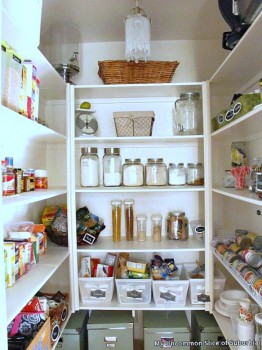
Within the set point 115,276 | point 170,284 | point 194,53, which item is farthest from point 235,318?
point 194,53

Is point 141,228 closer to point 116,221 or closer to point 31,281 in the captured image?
point 116,221

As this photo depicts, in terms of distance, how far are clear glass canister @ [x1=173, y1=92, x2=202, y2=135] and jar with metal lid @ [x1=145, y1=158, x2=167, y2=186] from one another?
26cm

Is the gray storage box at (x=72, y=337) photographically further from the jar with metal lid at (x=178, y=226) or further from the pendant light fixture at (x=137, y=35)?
the pendant light fixture at (x=137, y=35)

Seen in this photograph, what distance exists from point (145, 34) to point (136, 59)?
0.15 m

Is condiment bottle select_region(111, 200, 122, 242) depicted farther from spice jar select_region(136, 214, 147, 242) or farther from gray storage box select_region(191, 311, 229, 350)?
gray storage box select_region(191, 311, 229, 350)

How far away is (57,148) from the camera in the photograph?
6.89 feet

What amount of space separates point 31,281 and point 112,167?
875 millimetres

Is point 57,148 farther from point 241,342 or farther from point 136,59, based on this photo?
point 241,342

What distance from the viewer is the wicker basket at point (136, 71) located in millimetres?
1715

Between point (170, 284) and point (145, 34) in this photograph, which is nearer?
point (145, 34)

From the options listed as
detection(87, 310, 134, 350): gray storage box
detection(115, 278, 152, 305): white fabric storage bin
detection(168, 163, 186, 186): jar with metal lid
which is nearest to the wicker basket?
detection(168, 163, 186, 186): jar with metal lid

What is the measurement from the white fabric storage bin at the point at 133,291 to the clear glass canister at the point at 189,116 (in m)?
1.02

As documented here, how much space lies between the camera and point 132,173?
184cm

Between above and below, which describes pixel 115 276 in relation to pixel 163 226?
below
